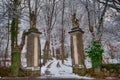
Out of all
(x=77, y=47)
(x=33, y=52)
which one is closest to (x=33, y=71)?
(x=33, y=52)

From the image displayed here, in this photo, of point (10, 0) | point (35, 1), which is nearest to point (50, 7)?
point (35, 1)

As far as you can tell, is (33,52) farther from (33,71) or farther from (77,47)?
(77,47)

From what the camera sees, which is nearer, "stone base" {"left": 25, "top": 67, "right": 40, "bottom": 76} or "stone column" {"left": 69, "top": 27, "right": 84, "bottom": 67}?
"stone base" {"left": 25, "top": 67, "right": 40, "bottom": 76}

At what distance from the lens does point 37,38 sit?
54.9ft

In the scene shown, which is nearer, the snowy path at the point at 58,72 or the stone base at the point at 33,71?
the snowy path at the point at 58,72

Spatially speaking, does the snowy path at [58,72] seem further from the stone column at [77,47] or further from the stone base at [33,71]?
the stone column at [77,47]

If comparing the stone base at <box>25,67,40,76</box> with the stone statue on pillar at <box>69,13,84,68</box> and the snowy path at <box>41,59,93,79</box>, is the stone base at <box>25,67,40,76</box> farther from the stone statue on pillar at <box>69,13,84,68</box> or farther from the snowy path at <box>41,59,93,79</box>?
the stone statue on pillar at <box>69,13,84,68</box>

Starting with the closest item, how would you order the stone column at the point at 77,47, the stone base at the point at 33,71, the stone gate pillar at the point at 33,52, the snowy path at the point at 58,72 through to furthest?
the snowy path at the point at 58,72 < the stone base at the point at 33,71 < the stone gate pillar at the point at 33,52 < the stone column at the point at 77,47

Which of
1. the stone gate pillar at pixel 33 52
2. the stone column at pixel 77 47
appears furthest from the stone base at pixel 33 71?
the stone column at pixel 77 47

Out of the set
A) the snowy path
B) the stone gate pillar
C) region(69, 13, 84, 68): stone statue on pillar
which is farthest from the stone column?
the stone gate pillar

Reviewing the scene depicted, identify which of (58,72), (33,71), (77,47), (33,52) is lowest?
(58,72)

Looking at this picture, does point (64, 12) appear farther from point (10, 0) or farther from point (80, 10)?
point (10, 0)

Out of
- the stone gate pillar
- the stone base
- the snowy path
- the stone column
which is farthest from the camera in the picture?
the stone column

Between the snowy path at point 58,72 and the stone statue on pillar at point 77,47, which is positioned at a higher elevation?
the stone statue on pillar at point 77,47
